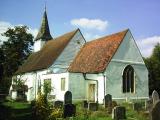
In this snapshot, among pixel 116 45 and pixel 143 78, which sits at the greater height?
pixel 116 45

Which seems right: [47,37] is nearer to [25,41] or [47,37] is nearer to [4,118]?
[25,41]

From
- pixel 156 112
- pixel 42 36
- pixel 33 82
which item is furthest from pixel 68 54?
pixel 156 112

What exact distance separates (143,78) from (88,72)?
6656 millimetres

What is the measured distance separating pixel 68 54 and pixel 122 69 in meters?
8.37

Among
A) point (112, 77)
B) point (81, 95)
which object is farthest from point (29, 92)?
point (112, 77)

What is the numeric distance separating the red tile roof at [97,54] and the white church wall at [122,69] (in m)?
0.65

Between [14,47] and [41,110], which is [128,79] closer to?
[41,110]

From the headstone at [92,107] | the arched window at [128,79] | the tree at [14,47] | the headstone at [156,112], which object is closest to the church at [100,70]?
the arched window at [128,79]

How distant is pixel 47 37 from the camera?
160 feet

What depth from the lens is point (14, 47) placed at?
202 feet

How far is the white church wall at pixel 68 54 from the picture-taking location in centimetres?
3634

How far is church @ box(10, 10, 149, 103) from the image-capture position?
103 feet

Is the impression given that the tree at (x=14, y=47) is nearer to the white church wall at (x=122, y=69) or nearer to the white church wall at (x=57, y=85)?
the white church wall at (x=57, y=85)

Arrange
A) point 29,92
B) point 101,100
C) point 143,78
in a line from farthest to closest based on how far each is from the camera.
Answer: point 29,92, point 143,78, point 101,100
